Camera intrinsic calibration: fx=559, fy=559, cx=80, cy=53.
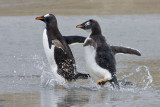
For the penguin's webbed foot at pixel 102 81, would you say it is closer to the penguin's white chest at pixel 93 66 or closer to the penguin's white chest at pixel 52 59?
the penguin's white chest at pixel 93 66

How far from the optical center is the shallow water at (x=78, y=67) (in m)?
6.38

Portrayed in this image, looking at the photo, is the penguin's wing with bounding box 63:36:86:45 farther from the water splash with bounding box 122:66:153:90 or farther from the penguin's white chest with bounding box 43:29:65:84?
the water splash with bounding box 122:66:153:90

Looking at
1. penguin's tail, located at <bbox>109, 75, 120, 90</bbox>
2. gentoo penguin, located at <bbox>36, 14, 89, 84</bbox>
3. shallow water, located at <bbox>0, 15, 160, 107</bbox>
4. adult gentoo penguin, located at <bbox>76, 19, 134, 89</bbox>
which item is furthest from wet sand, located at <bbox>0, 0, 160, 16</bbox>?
penguin's tail, located at <bbox>109, 75, 120, 90</bbox>

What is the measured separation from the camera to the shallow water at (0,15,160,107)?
20.9 feet

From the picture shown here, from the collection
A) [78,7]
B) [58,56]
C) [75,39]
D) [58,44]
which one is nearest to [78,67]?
[75,39]

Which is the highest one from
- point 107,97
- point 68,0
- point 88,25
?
point 88,25

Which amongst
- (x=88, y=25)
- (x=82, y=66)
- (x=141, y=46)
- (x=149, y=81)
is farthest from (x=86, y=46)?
(x=141, y=46)

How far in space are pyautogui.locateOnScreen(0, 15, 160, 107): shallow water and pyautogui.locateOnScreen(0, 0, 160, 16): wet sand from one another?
1371 millimetres

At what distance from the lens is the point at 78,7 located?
1856 centimetres

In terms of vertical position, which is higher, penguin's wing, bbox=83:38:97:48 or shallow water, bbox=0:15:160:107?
penguin's wing, bbox=83:38:97:48

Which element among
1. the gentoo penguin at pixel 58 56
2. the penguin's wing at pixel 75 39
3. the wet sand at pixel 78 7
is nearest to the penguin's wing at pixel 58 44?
the gentoo penguin at pixel 58 56

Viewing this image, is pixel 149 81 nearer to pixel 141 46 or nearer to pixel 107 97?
pixel 107 97

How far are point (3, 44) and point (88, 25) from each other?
4.38 m

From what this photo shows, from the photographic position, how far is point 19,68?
9.09m
